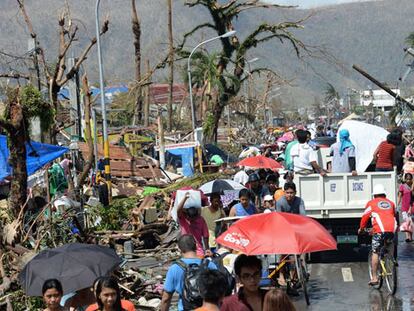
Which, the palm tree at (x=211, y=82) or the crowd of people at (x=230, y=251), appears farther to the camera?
the palm tree at (x=211, y=82)

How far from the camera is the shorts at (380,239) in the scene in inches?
606

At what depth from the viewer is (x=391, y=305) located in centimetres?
1445

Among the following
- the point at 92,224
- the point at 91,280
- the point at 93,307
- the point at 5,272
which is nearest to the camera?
the point at 93,307

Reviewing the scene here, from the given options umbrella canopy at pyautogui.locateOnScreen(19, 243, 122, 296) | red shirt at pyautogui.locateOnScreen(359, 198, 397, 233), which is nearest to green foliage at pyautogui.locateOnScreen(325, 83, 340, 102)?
red shirt at pyautogui.locateOnScreen(359, 198, 397, 233)

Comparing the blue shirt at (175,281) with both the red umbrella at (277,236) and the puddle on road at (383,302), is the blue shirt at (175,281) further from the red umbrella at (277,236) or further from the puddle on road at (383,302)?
the puddle on road at (383,302)

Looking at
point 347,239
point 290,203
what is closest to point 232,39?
point 347,239

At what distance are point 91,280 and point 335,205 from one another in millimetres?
9214

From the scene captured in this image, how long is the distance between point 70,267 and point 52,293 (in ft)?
3.35

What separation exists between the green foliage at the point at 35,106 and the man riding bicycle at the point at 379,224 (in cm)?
602

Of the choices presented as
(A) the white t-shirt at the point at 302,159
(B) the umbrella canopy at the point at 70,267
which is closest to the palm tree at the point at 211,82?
(A) the white t-shirt at the point at 302,159

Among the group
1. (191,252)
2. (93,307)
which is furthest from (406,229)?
(93,307)

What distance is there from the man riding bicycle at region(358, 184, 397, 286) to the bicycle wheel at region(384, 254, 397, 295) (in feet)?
0.57

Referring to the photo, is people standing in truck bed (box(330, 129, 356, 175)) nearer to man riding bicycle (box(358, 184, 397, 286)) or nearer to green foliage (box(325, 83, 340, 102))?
man riding bicycle (box(358, 184, 397, 286))

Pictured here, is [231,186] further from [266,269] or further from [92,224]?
[266,269]
